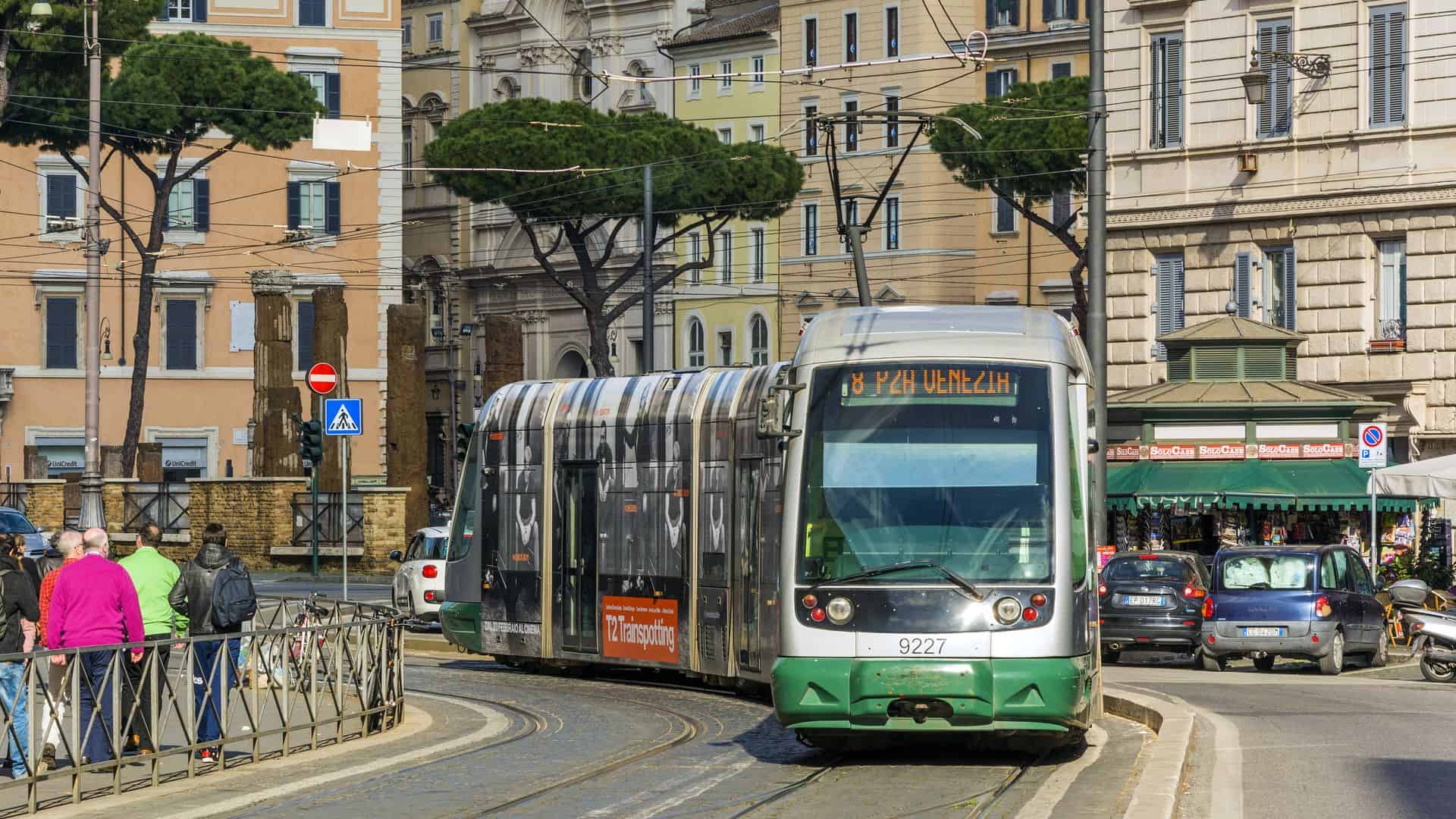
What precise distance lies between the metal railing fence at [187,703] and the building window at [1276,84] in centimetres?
2424

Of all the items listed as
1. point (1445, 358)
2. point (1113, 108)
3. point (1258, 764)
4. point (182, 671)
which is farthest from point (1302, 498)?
point (182, 671)

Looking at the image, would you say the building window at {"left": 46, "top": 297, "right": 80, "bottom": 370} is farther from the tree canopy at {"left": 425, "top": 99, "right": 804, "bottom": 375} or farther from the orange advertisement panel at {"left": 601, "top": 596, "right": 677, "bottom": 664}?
the orange advertisement panel at {"left": 601, "top": 596, "right": 677, "bottom": 664}

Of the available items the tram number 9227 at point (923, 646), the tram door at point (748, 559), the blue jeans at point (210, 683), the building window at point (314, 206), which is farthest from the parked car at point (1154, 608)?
the building window at point (314, 206)

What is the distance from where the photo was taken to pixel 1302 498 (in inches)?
1396

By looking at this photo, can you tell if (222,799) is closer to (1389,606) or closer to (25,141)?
(1389,606)

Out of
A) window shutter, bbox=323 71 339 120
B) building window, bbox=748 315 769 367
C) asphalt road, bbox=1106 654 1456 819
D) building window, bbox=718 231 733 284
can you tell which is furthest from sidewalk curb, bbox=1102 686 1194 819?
building window, bbox=718 231 733 284

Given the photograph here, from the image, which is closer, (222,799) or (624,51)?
(222,799)

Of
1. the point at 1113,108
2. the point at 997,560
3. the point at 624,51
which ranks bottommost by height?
the point at 997,560

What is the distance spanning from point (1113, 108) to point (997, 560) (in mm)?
27415

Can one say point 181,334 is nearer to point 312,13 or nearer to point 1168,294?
point 312,13

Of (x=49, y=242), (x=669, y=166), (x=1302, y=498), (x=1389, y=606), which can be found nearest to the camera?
(x=1389, y=606)

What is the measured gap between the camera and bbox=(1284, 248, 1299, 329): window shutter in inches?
1537

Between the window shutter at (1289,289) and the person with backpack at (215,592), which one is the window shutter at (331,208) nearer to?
the window shutter at (1289,289)

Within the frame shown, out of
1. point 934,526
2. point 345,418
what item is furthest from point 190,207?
point 934,526
